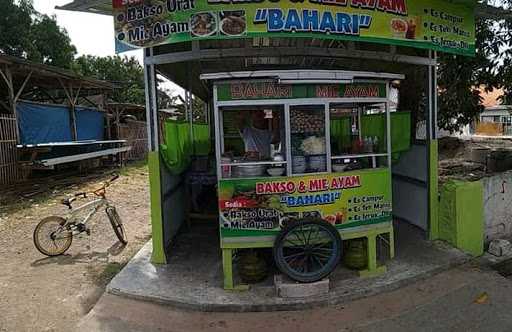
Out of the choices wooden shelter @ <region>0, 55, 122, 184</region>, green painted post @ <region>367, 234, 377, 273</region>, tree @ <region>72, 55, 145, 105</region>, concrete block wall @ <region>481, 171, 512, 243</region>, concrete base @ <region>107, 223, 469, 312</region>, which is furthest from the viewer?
tree @ <region>72, 55, 145, 105</region>

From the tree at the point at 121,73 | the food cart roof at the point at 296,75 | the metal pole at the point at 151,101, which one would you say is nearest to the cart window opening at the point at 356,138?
the food cart roof at the point at 296,75

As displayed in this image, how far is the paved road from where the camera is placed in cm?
429

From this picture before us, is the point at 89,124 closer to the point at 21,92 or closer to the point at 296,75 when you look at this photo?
the point at 21,92

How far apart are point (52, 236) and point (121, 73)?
30.4 metres

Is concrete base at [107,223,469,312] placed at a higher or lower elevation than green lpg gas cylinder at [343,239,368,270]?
lower

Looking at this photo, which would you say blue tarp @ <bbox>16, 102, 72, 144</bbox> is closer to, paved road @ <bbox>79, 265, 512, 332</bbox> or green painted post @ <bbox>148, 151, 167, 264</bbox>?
green painted post @ <bbox>148, 151, 167, 264</bbox>

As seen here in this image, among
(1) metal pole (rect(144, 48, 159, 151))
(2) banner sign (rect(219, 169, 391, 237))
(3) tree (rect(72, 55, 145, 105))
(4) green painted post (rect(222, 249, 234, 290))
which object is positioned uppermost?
(3) tree (rect(72, 55, 145, 105))

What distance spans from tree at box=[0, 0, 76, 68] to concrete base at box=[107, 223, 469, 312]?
19.2m

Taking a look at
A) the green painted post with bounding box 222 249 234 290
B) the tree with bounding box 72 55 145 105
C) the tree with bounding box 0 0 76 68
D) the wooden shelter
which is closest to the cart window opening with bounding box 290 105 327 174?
the green painted post with bounding box 222 249 234 290

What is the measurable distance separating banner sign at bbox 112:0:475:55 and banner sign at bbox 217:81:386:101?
0.54 meters

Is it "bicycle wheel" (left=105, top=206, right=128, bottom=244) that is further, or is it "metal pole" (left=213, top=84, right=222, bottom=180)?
"bicycle wheel" (left=105, top=206, right=128, bottom=244)

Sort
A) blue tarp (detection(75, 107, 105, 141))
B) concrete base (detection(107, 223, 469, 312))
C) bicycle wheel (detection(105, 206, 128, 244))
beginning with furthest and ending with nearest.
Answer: blue tarp (detection(75, 107, 105, 141)) < bicycle wheel (detection(105, 206, 128, 244)) < concrete base (detection(107, 223, 469, 312))

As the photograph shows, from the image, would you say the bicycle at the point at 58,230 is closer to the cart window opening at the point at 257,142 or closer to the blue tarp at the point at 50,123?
the cart window opening at the point at 257,142

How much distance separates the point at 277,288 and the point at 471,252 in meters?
2.95
